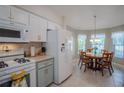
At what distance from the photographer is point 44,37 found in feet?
9.19

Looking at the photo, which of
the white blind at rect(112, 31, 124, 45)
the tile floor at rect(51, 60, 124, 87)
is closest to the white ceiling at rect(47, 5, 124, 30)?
the white blind at rect(112, 31, 124, 45)

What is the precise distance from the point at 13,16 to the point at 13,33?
1.24 feet

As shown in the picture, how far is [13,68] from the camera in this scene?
5.28 feet

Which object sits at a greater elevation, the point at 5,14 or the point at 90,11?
the point at 90,11

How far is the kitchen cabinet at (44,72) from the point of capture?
2.21m

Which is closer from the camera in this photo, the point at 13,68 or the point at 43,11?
the point at 13,68

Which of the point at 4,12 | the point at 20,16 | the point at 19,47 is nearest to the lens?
the point at 4,12

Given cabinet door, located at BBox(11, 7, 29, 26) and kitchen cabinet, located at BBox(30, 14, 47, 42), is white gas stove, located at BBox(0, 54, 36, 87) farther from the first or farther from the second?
cabinet door, located at BBox(11, 7, 29, 26)

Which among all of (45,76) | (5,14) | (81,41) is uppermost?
(5,14)

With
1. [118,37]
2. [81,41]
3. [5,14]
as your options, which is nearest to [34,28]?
[5,14]

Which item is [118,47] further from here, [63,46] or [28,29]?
[28,29]

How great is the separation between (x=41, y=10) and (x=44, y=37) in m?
0.88

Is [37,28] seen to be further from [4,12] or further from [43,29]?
[4,12]
